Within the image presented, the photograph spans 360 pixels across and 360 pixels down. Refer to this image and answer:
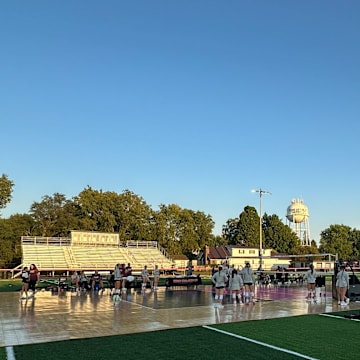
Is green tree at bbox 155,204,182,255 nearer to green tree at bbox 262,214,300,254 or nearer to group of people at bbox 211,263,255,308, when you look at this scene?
green tree at bbox 262,214,300,254

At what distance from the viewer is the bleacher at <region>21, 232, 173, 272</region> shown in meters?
49.6

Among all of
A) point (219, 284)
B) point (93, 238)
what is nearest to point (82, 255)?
point (93, 238)

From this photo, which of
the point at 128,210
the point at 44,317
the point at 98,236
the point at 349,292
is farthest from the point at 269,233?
the point at 44,317

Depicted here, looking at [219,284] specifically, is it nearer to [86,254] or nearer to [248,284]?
[248,284]

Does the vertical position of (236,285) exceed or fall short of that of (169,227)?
it falls short

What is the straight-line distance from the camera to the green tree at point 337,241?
105m

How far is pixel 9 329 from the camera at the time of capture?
12.9 m

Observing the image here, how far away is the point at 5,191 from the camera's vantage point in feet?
185

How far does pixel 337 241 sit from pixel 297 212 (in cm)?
1392

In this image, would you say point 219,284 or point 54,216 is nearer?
point 219,284

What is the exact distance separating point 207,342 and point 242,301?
9747 millimetres

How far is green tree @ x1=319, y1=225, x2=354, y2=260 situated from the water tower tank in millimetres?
9937

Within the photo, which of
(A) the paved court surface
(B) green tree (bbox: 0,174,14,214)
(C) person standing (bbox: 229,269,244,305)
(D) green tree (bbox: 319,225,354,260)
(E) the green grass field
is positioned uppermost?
(B) green tree (bbox: 0,174,14,214)

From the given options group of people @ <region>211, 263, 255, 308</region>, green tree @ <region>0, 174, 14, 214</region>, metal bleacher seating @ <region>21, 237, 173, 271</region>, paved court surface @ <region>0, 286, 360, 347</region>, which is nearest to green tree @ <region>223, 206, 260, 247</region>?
metal bleacher seating @ <region>21, 237, 173, 271</region>
